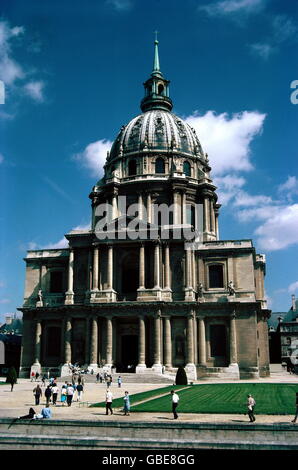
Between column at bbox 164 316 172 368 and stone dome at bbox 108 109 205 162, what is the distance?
2904 cm

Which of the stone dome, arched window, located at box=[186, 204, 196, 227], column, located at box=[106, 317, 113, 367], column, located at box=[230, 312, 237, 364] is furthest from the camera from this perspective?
the stone dome

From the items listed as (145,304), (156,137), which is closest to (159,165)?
(156,137)

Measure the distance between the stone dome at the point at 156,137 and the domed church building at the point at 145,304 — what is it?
1888 cm

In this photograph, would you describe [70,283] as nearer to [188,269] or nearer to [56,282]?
[56,282]

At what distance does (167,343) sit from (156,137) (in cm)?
3431

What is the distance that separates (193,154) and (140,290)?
28695 millimetres

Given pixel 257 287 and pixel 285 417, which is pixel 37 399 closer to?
pixel 285 417

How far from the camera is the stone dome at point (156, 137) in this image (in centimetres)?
7962

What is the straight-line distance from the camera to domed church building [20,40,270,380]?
59719mm

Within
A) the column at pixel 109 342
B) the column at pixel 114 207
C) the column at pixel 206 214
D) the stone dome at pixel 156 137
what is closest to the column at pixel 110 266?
the column at pixel 109 342

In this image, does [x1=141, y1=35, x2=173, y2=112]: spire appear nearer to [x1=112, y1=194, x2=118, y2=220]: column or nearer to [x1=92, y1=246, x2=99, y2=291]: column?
[x1=112, y1=194, x2=118, y2=220]: column

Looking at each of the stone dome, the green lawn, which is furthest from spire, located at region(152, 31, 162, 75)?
the green lawn

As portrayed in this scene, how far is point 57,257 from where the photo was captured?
67.7 m
